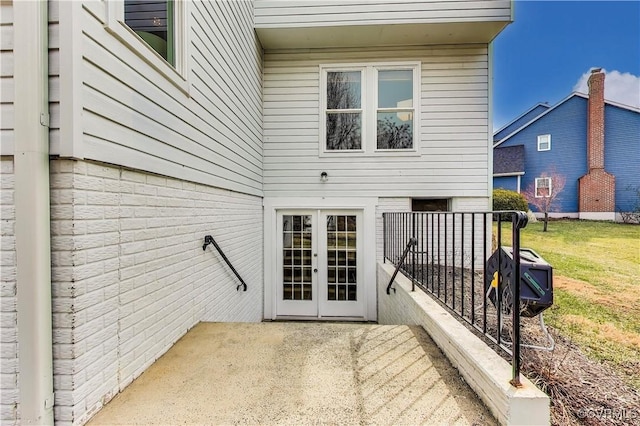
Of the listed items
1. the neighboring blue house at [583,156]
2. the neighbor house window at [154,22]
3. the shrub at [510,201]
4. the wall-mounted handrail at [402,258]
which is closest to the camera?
the neighbor house window at [154,22]

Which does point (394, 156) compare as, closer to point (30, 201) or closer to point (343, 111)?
point (343, 111)

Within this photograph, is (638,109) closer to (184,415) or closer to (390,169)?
(390,169)

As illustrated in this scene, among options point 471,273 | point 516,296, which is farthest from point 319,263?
point 516,296

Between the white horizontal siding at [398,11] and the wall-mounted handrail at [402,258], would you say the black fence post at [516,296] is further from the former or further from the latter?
the white horizontal siding at [398,11]

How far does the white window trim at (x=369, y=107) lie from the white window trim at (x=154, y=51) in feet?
→ 10.6

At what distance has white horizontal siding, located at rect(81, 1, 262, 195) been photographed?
62.1 inches

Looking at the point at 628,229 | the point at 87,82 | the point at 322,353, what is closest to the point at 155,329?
the point at 322,353

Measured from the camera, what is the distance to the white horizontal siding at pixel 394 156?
5.40m

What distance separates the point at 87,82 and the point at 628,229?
14154mm

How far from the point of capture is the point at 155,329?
2111 millimetres

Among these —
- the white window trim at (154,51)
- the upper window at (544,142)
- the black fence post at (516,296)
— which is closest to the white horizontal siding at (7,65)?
the white window trim at (154,51)

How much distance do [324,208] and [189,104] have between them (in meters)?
3.33

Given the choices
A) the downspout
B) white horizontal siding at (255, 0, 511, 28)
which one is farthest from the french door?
the downspout

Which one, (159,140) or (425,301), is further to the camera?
(425,301)
